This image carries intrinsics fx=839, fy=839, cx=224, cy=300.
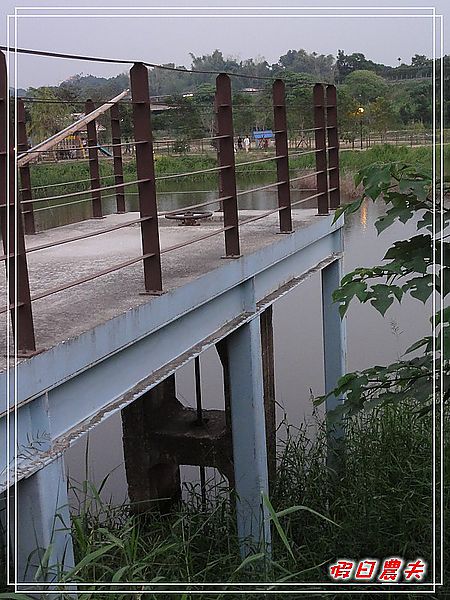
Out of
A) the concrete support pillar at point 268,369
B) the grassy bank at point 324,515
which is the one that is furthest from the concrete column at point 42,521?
the concrete support pillar at point 268,369

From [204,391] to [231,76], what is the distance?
487 centimetres

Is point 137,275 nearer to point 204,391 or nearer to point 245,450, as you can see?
point 245,450

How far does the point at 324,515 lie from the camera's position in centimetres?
417

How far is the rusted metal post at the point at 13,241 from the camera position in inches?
84.9

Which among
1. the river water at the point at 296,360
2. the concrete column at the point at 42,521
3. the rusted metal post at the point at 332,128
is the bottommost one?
the river water at the point at 296,360

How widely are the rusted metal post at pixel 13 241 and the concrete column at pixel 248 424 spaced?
164 cm

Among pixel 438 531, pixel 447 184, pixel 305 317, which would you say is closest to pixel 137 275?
pixel 447 184

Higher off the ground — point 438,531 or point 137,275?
point 137,275

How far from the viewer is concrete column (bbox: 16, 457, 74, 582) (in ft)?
7.65

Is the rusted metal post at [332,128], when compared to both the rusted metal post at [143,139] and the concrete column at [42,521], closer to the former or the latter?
the rusted metal post at [143,139]

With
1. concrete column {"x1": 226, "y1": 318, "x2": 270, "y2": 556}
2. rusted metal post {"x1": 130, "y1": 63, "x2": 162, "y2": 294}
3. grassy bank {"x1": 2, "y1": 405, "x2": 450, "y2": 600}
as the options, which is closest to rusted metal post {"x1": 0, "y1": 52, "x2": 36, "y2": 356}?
rusted metal post {"x1": 130, "y1": 63, "x2": 162, "y2": 294}

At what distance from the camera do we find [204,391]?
26.4ft

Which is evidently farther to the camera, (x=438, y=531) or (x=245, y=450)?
(x=245, y=450)

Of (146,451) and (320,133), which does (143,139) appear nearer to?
(320,133)
